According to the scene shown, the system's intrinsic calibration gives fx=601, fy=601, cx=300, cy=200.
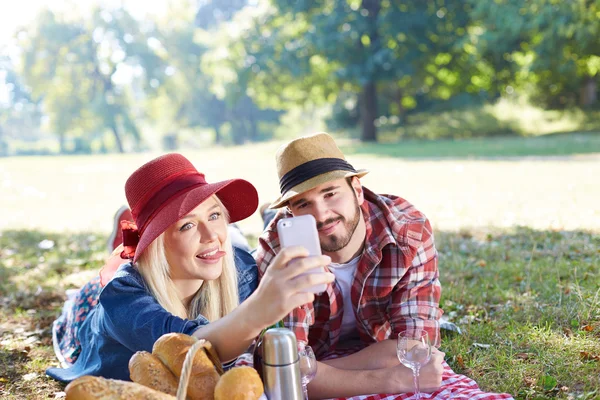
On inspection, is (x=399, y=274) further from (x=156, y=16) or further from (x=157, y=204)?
(x=156, y=16)

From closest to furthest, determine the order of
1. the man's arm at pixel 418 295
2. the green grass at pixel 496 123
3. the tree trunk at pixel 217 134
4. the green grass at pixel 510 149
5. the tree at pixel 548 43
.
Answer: the man's arm at pixel 418 295, the green grass at pixel 510 149, the tree at pixel 548 43, the green grass at pixel 496 123, the tree trunk at pixel 217 134

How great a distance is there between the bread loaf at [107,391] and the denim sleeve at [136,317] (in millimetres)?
612

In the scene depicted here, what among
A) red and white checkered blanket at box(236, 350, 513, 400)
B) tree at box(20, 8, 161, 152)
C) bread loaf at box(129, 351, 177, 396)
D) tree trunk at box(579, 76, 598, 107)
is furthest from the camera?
tree at box(20, 8, 161, 152)

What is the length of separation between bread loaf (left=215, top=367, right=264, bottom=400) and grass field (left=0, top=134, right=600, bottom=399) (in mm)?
1925

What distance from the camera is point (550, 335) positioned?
4.25 m

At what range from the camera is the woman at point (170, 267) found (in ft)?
9.89

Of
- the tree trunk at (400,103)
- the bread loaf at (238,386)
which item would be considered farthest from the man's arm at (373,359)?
the tree trunk at (400,103)

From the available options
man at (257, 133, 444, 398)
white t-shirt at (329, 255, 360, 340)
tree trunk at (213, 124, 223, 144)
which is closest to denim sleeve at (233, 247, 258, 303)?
man at (257, 133, 444, 398)

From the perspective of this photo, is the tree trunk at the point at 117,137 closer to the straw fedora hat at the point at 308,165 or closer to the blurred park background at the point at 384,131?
the blurred park background at the point at 384,131

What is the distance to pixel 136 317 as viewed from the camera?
302 cm

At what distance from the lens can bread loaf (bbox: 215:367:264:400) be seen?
2.29 meters

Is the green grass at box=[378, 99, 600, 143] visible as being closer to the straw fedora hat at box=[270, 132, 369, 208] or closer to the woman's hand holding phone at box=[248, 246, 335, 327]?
the straw fedora hat at box=[270, 132, 369, 208]

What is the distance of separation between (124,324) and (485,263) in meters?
4.31

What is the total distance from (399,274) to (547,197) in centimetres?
707
